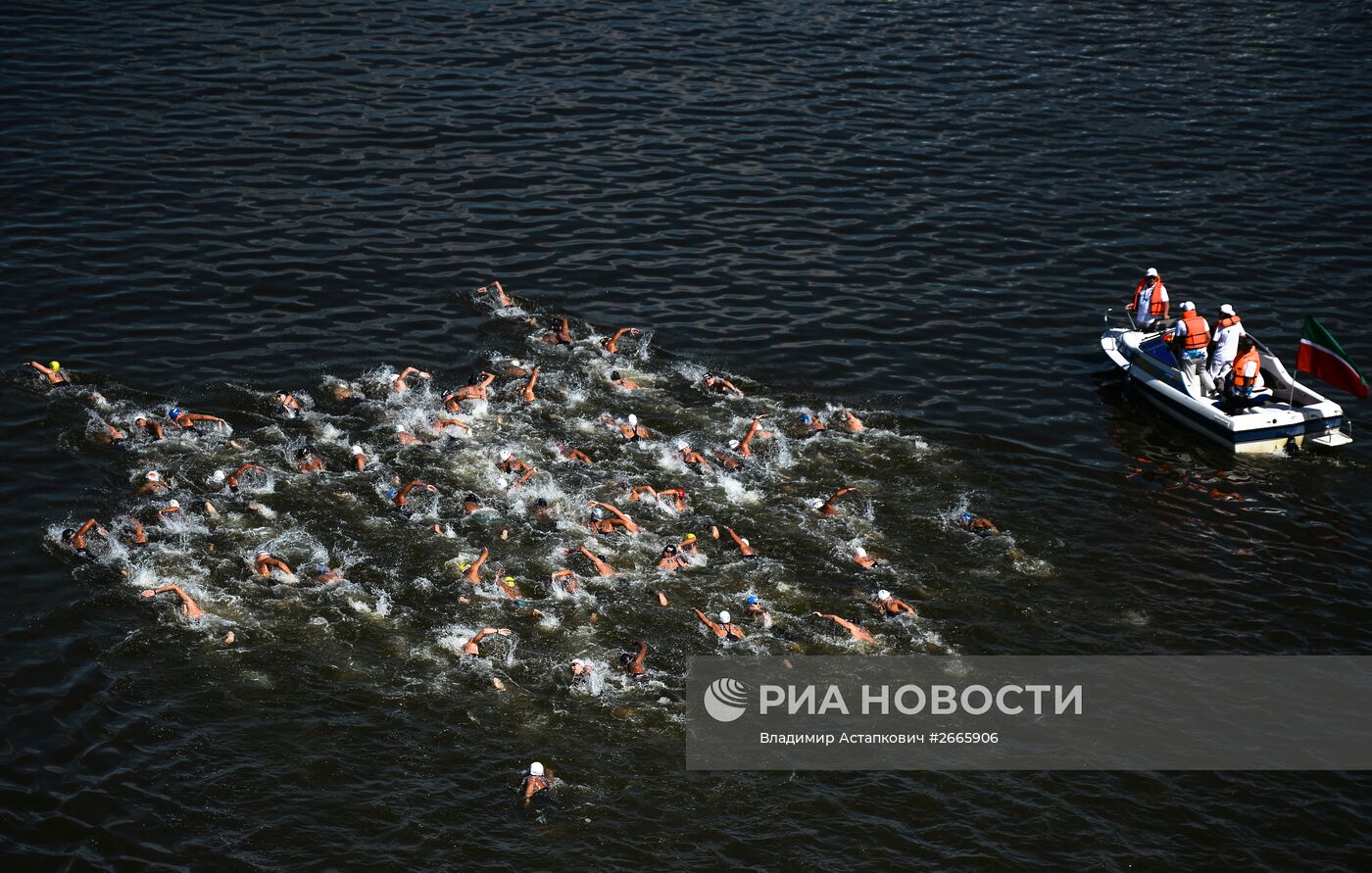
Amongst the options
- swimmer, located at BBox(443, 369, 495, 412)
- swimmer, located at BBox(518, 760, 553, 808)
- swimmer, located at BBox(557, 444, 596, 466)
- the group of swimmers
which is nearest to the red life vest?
the group of swimmers

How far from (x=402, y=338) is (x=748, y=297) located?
10.2m

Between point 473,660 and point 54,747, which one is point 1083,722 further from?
point 54,747

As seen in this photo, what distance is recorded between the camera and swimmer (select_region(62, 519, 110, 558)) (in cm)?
2745

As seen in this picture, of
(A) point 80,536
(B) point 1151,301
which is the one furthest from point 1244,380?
(A) point 80,536

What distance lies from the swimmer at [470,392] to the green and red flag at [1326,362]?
20974mm

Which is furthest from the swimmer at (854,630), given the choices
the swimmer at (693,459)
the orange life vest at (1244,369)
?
the orange life vest at (1244,369)

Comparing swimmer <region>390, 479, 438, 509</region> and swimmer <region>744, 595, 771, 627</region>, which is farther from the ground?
swimmer <region>390, 479, 438, 509</region>

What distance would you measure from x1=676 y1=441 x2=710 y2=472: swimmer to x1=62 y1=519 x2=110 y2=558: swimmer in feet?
42.0

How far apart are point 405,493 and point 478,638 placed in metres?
5.44

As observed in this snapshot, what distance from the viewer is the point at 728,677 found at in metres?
24.7

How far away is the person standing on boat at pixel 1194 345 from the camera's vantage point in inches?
1324

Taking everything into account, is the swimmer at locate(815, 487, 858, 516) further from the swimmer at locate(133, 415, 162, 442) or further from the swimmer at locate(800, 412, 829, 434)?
the swimmer at locate(133, 415, 162, 442)

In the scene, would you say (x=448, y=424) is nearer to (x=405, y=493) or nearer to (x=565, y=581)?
(x=405, y=493)

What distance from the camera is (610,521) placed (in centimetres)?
→ 2859
